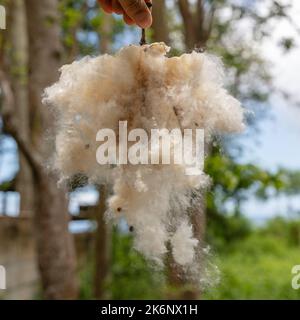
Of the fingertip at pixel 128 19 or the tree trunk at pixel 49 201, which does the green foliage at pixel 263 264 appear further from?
the fingertip at pixel 128 19

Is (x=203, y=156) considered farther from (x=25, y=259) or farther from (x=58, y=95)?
(x=25, y=259)

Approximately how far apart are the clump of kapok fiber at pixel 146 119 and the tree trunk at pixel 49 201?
129 cm

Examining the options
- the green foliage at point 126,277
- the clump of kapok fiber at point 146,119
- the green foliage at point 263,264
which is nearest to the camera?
the clump of kapok fiber at point 146,119

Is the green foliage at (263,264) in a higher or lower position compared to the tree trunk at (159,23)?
lower

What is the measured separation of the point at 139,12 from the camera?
2.54 feet

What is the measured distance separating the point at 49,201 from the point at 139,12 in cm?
141

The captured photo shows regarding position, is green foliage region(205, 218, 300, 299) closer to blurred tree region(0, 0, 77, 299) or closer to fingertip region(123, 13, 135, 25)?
blurred tree region(0, 0, 77, 299)

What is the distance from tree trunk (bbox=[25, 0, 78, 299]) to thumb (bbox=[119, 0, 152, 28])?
4.35ft

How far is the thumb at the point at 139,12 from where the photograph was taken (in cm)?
77

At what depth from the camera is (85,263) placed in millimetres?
4922

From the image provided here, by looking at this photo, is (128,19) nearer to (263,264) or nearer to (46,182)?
(46,182)

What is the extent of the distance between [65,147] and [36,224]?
55.0 inches

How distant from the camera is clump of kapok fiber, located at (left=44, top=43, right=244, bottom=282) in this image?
0.76 metres

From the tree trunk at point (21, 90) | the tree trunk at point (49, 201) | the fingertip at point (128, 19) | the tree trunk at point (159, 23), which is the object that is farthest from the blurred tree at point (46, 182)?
the fingertip at point (128, 19)
